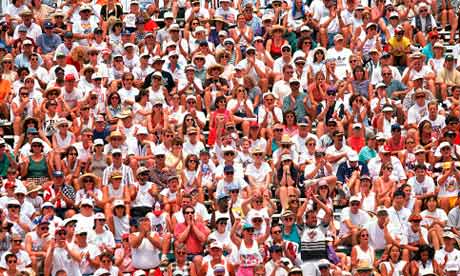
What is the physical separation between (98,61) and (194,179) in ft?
14.6

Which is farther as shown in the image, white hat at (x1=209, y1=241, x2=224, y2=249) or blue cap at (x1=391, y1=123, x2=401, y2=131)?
blue cap at (x1=391, y1=123, x2=401, y2=131)

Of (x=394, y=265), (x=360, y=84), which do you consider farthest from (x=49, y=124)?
(x=394, y=265)

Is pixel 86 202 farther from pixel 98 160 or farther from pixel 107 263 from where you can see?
pixel 98 160

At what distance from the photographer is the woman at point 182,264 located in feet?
90.8

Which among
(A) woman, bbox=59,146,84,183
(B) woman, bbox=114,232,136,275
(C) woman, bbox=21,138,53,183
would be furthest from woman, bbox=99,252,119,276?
(C) woman, bbox=21,138,53,183

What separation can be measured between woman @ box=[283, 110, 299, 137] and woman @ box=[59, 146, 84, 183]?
356 centimetres

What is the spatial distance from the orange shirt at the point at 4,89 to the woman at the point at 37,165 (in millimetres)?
2209

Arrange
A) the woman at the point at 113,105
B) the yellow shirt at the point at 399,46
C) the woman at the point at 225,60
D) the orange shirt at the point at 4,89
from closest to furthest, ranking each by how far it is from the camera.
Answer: the woman at the point at 113,105, the orange shirt at the point at 4,89, the woman at the point at 225,60, the yellow shirt at the point at 399,46

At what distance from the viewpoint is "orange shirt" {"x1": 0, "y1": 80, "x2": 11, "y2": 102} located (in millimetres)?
31859

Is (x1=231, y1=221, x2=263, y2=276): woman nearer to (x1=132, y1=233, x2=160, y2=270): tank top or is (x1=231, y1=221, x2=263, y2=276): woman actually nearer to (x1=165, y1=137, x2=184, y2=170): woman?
(x1=132, y1=233, x2=160, y2=270): tank top

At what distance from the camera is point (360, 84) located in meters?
32.1

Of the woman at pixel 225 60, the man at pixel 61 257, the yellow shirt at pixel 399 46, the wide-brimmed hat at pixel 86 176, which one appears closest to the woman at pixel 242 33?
the woman at pixel 225 60

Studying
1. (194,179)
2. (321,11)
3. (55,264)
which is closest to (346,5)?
(321,11)

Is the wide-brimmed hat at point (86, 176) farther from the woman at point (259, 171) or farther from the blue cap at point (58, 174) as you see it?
the woman at point (259, 171)
